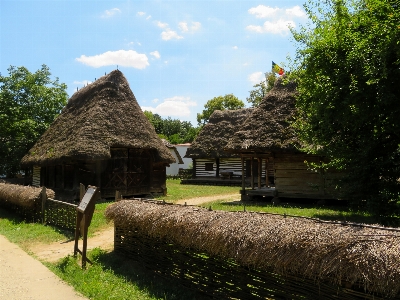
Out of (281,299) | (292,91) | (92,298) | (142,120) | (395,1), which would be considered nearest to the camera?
(281,299)

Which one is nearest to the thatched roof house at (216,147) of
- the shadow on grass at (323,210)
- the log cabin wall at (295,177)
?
the log cabin wall at (295,177)

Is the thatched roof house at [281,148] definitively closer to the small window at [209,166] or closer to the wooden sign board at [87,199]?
the wooden sign board at [87,199]

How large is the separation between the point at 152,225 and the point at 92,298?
4.87ft

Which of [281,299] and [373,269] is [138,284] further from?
[373,269]

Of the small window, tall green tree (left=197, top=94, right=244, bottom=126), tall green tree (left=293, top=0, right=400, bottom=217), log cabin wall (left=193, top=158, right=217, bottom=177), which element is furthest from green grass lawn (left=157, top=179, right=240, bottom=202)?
tall green tree (left=197, top=94, right=244, bottom=126)

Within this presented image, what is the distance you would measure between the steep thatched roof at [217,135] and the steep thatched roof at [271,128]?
1270cm

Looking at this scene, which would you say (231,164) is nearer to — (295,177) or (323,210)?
(295,177)

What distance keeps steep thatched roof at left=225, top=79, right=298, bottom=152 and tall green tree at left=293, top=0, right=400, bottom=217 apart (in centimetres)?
546

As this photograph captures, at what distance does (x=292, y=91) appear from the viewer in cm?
1827

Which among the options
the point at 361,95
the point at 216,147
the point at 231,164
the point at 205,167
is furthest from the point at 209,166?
the point at 361,95

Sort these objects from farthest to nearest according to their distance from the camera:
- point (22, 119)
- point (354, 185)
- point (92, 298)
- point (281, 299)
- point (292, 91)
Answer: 1. point (22, 119)
2. point (292, 91)
3. point (354, 185)
4. point (92, 298)
5. point (281, 299)

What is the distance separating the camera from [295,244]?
4309 millimetres

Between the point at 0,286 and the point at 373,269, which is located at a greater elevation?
the point at 373,269

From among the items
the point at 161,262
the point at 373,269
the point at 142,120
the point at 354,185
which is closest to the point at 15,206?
the point at 142,120
